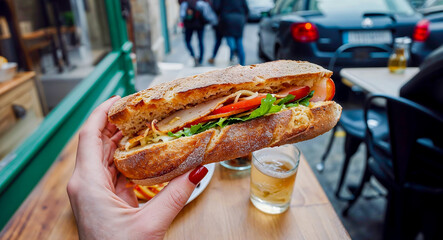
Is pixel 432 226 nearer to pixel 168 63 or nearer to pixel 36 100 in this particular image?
pixel 36 100

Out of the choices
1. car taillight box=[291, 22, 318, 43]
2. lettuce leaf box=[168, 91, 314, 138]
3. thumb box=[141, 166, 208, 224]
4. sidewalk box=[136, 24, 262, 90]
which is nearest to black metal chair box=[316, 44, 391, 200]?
lettuce leaf box=[168, 91, 314, 138]

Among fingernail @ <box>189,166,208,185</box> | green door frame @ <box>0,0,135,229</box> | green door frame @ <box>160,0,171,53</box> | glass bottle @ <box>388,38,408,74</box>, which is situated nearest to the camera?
fingernail @ <box>189,166,208,185</box>

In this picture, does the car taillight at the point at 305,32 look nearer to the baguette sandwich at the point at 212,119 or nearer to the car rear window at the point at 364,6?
the car rear window at the point at 364,6

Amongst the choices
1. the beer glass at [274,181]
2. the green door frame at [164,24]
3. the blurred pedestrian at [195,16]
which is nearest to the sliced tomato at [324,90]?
the beer glass at [274,181]

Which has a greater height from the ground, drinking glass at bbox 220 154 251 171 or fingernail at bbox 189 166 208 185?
fingernail at bbox 189 166 208 185

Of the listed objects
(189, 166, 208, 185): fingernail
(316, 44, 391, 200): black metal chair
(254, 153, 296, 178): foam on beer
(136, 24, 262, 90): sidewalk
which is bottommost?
(136, 24, 262, 90): sidewalk

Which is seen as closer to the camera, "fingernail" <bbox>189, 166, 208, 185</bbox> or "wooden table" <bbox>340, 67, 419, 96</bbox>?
"fingernail" <bbox>189, 166, 208, 185</bbox>

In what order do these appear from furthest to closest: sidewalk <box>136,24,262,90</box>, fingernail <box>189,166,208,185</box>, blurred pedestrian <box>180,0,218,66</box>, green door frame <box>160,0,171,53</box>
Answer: green door frame <box>160,0,171,53</box>, blurred pedestrian <box>180,0,218,66</box>, sidewalk <box>136,24,262,90</box>, fingernail <box>189,166,208,185</box>

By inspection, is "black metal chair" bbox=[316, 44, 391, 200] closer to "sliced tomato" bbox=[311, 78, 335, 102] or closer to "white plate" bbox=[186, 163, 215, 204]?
A: "sliced tomato" bbox=[311, 78, 335, 102]
